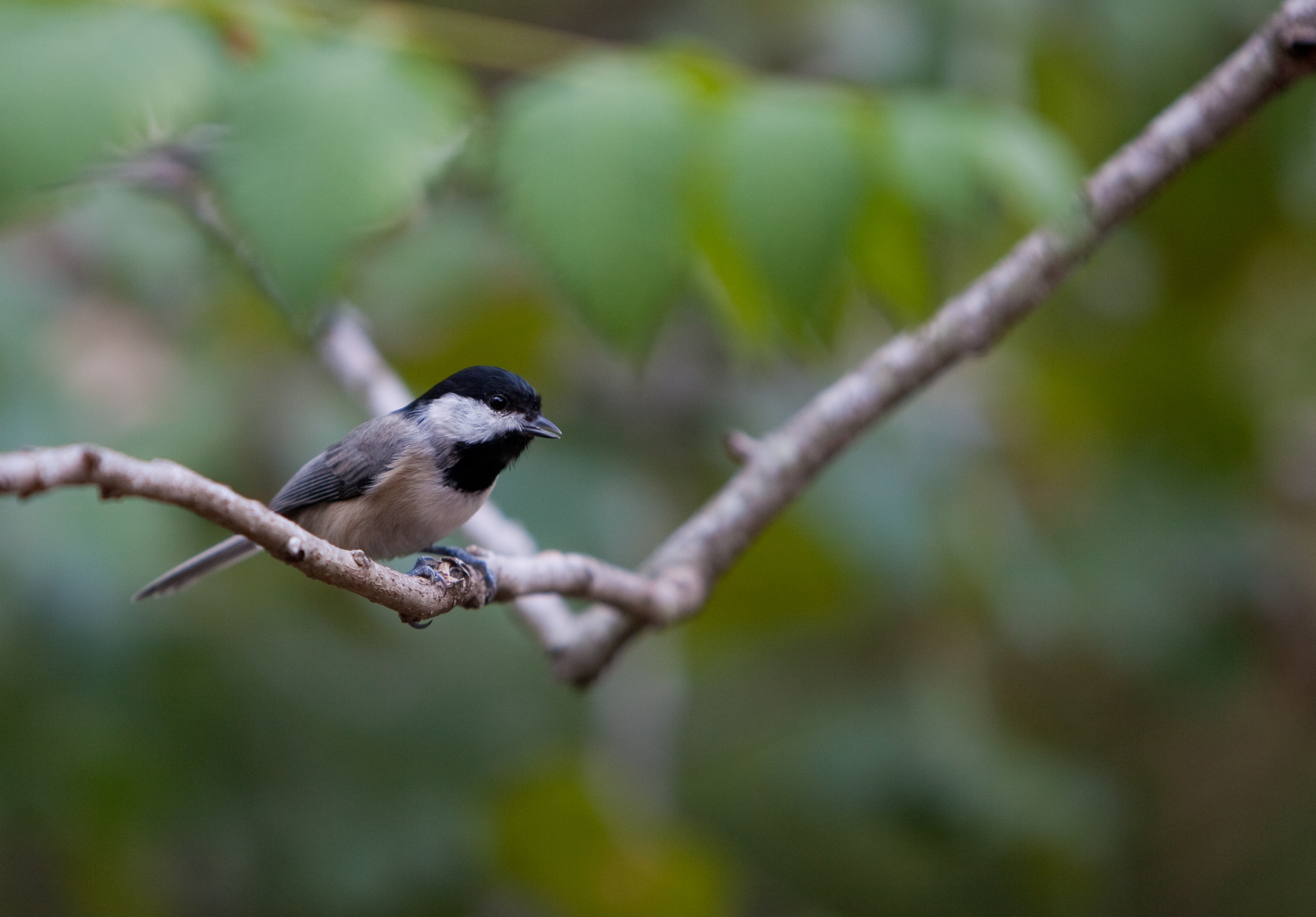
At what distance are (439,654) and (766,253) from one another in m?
1.98

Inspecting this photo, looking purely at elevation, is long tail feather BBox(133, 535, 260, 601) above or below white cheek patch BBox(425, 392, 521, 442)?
below

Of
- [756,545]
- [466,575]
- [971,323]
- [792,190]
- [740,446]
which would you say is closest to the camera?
[466,575]

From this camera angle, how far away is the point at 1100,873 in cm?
282

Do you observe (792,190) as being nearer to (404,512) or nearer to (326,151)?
(326,151)

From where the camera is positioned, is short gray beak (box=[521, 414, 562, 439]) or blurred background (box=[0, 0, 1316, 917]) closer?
short gray beak (box=[521, 414, 562, 439])

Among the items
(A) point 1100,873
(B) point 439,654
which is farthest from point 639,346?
(A) point 1100,873

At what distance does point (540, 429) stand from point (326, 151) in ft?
1.59

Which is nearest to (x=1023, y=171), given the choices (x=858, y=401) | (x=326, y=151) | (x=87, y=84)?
(x=858, y=401)

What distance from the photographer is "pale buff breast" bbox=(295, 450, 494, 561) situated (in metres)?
1.59

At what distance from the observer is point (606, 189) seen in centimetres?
141

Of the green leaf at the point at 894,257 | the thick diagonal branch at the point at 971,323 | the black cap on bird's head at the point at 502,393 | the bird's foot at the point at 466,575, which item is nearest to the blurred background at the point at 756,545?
the green leaf at the point at 894,257

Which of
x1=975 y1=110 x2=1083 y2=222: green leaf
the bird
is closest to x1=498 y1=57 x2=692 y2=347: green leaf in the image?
the bird

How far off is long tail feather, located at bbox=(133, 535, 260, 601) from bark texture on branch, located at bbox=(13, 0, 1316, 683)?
1.38 ft

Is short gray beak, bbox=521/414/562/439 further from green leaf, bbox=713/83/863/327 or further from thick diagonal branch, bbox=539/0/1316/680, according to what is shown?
green leaf, bbox=713/83/863/327
